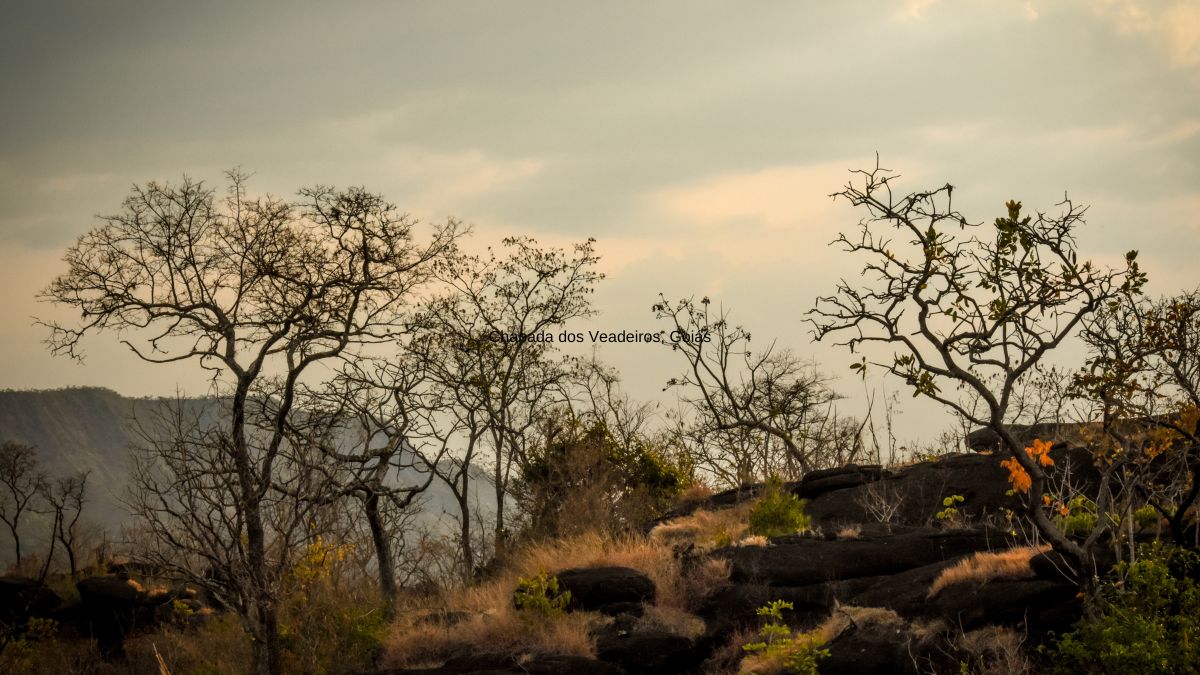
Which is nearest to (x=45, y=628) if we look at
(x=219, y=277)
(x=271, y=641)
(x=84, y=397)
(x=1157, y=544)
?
(x=219, y=277)

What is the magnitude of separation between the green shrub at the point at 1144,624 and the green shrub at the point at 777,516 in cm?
741

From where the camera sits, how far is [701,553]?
61.9ft

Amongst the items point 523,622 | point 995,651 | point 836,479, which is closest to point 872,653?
point 995,651

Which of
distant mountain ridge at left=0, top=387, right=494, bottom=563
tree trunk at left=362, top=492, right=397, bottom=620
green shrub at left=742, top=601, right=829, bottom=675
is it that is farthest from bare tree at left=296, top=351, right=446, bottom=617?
distant mountain ridge at left=0, top=387, right=494, bottom=563

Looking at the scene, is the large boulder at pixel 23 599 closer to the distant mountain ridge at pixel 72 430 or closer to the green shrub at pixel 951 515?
the green shrub at pixel 951 515

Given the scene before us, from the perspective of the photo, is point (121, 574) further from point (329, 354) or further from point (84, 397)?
point (84, 397)

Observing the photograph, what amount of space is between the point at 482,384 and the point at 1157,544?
23.1m

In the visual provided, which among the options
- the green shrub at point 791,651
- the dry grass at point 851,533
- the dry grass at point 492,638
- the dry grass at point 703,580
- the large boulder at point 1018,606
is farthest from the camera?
the dry grass at point 851,533

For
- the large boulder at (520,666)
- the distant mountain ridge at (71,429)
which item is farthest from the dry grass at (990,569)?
the distant mountain ridge at (71,429)

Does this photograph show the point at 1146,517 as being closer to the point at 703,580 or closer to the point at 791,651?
the point at 791,651

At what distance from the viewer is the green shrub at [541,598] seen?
17.1 meters

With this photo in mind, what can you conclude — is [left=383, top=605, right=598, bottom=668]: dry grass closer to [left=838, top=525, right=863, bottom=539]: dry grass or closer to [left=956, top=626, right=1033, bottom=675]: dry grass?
[left=838, top=525, right=863, bottom=539]: dry grass

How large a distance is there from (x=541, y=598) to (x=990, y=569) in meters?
7.22

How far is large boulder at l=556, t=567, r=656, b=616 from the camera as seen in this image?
17.7 metres
